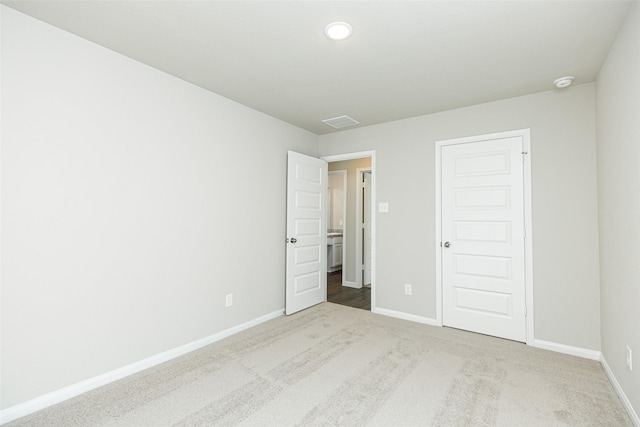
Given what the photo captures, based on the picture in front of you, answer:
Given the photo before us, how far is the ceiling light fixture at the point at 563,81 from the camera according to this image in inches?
104

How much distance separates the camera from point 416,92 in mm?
3002

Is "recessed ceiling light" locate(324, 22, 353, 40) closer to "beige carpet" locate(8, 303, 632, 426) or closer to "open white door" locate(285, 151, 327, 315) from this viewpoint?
"open white door" locate(285, 151, 327, 315)

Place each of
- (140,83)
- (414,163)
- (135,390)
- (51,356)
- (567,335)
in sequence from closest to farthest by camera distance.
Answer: (51,356) < (135,390) < (140,83) < (567,335) < (414,163)

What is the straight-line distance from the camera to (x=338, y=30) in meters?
2.01

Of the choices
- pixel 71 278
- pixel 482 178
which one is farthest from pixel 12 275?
pixel 482 178

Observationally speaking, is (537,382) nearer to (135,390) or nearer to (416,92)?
(416,92)

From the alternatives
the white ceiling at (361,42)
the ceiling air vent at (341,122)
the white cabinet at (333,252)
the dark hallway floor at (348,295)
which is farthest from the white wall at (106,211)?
the white cabinet at (333,252)

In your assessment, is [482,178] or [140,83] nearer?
[140,83]

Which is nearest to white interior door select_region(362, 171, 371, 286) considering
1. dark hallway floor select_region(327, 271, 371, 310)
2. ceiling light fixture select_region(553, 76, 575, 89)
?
dark hallway floor select_region(327, 271, 371, 310)

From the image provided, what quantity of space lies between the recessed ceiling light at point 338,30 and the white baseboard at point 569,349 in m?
3.24

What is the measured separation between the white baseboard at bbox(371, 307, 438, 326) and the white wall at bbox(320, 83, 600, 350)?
0.27 ft

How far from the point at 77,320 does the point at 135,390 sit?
2.10ft

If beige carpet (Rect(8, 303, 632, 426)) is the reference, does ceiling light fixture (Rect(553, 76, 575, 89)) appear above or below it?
above

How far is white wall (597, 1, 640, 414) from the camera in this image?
1797 millimetres
